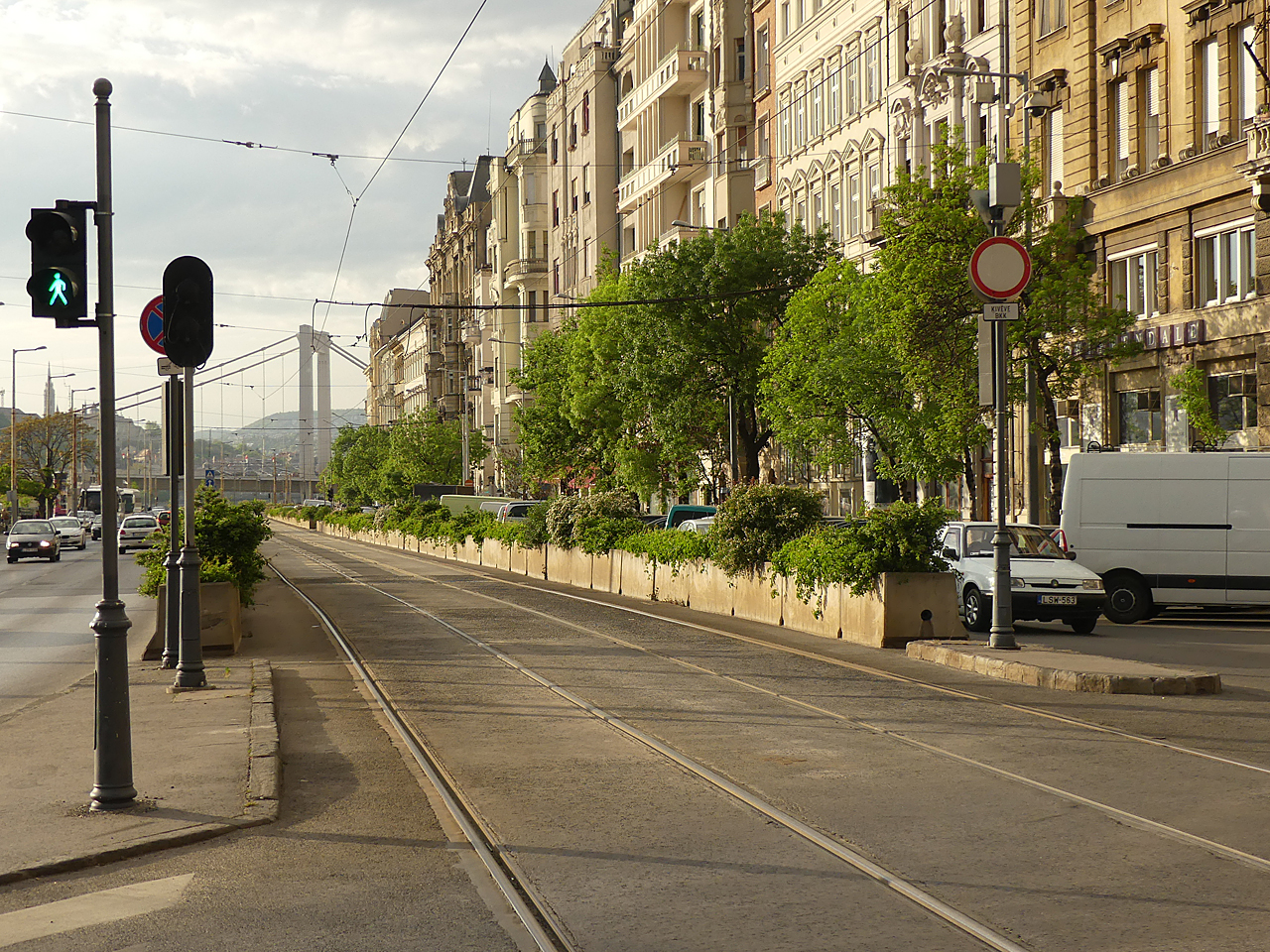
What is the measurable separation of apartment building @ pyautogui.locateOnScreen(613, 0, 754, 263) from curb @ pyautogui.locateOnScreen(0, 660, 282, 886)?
1698 inches

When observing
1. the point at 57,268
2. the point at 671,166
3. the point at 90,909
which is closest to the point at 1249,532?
the point at 57,268

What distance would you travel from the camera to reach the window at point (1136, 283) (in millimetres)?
33406

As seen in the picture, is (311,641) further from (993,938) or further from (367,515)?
(367,515)

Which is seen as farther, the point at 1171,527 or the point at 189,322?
the point at 1171,527

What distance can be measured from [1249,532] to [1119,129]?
47.3ft

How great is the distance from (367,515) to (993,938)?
3033 inches

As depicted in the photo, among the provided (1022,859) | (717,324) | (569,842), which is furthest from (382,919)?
(717,324)

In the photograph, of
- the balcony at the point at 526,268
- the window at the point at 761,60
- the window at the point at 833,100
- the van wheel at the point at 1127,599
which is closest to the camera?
the van wheel at the point at 1127,599

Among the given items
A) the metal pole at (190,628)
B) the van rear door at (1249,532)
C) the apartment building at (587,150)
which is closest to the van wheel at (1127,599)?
the van rear door at (1249,532)

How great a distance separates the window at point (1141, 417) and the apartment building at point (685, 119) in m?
21.5

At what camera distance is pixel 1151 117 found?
33.6 metres

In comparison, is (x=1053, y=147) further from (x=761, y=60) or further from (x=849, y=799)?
(x=849, y=799)

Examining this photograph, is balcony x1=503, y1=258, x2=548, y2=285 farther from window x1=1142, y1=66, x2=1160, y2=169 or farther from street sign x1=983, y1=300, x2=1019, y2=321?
street sign x1=983, y1=300, x2=1019, y2=321

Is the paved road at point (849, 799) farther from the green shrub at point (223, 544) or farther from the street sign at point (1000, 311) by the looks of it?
the street sign at point (1000, 311)
